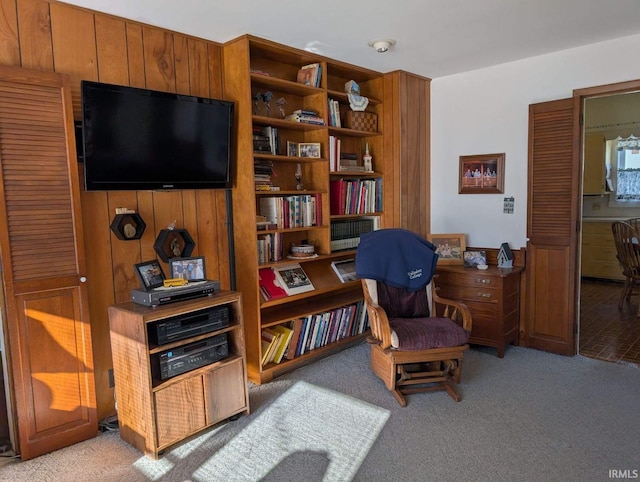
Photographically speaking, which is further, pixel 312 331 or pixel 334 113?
pixel 334 113

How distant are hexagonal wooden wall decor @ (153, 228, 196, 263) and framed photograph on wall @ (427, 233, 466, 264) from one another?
7.47 feet

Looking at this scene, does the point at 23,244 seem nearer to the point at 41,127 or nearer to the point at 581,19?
the point at 41,127

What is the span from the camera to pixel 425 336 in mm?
2930

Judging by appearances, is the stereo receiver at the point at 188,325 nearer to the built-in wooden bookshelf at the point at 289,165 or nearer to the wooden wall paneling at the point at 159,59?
the built-in wooden bookshelf at the point at 289,165

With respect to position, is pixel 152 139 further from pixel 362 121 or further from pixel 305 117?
pixel 362 121

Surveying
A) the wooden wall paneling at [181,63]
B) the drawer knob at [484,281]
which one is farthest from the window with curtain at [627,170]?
the wooden wall paneling at [181,63]

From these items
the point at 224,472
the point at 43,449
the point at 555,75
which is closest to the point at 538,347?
the point at 555,75

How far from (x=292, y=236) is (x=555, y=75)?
8.13 ft

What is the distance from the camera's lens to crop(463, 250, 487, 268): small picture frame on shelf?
3968 mm

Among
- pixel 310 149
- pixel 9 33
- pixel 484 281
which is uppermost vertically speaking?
pixel 9 33

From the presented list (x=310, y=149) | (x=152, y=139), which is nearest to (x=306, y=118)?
(x=310, y=149)

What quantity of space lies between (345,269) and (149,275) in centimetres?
186

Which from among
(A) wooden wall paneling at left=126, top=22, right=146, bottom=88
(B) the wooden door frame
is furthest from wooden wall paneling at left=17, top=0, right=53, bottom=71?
(B) the wooden door frame

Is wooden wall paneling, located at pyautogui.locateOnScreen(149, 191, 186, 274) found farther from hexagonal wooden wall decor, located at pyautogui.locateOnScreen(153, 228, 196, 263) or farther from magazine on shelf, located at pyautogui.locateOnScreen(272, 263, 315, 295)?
magazine on shelf, located at pyautogui.locateOnScreen(272, 263, 315, 295)
